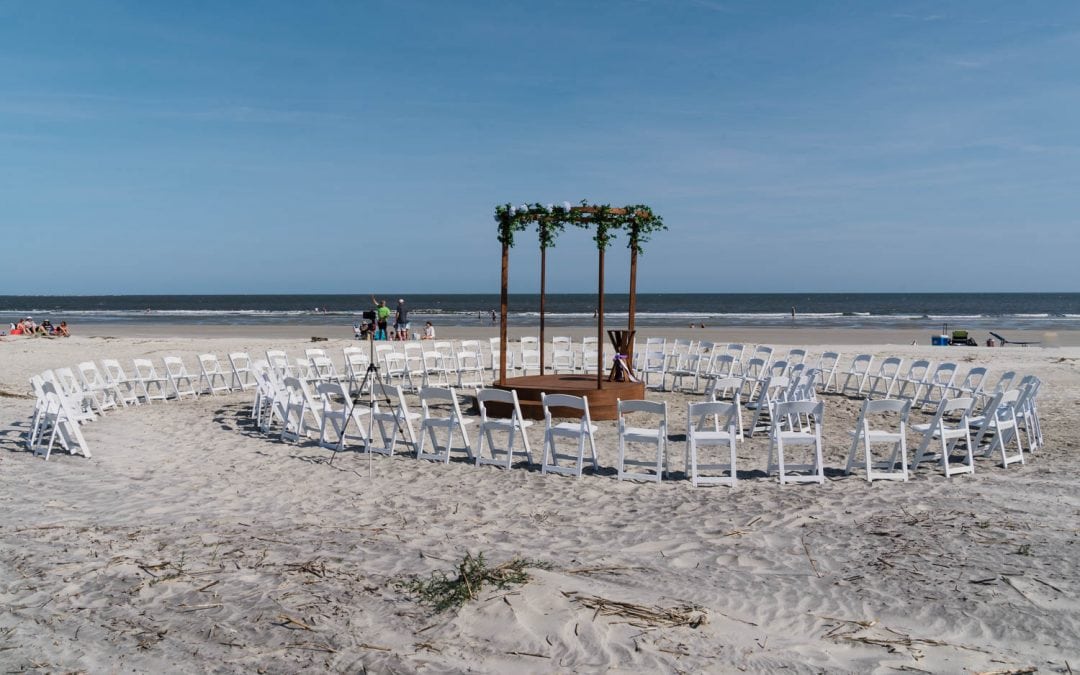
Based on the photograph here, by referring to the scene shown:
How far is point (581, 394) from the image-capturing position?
34.8 feet

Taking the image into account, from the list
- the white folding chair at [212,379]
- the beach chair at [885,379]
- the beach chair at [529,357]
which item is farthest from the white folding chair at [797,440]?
the white folding chair at [212,379]

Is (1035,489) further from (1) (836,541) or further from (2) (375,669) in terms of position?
(2) (375,669)

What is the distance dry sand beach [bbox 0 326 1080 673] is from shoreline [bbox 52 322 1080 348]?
72.0 ft

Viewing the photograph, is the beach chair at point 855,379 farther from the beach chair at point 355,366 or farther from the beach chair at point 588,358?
→ the beach chair at point 355,366

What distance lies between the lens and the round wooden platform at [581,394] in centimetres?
1071

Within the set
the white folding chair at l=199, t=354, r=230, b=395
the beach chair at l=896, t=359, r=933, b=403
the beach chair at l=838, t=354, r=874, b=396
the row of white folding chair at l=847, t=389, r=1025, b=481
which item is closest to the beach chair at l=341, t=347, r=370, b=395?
the white folding chair at l=199, t=354, r=230, b=395

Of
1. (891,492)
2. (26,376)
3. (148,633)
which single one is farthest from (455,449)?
(26,376)

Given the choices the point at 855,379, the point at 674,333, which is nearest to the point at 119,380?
the point at 855,379

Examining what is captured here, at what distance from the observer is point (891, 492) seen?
695cm

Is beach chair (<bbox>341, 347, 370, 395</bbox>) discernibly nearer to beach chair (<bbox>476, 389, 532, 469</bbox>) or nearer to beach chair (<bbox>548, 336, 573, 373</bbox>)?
beach chair (<bbox>548, 336, 573, 373</bbox>)

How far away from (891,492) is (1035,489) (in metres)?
1.21

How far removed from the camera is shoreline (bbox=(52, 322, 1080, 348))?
3041 centimetres

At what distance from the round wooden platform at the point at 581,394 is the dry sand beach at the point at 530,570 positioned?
2.28m

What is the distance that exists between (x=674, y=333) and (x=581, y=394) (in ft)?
78.6
